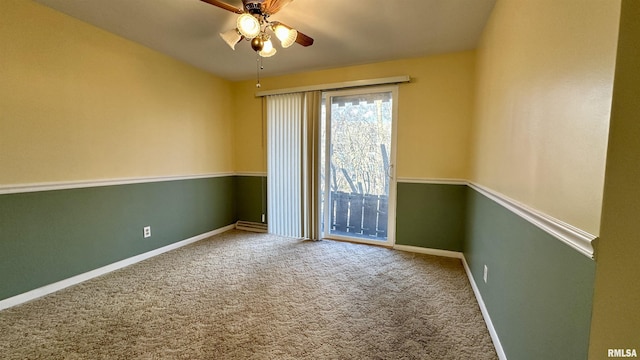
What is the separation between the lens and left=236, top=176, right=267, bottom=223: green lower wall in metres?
3.97

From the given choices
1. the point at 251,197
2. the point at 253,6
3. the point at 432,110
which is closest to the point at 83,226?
the point at 251,197

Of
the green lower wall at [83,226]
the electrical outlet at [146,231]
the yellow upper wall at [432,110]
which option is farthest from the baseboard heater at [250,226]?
the yellow upper wall at [432,110]

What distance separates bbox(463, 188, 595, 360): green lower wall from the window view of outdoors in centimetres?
150

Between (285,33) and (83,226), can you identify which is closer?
(285,33)

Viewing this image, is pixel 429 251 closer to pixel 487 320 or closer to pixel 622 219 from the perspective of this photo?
pixel 487 320

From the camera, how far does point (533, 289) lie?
3.58 feet

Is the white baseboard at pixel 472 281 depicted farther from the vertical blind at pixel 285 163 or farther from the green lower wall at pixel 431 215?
the vertical blind at pixel 285 163

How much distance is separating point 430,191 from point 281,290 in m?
2.04

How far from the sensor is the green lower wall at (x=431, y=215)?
9.64ft

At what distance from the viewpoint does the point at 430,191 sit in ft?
9.98

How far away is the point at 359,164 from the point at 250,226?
6.64ft

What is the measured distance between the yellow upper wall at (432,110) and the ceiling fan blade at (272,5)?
1663mm

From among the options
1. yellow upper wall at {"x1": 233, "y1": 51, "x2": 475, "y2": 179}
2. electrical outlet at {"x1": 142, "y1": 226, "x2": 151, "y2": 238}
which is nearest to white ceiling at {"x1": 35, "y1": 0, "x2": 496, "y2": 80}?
yellow upper wall at {"x1": 233, "y1": 51, "x2": 475, "y2": 179}

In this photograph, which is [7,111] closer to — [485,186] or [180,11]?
[180,11]
